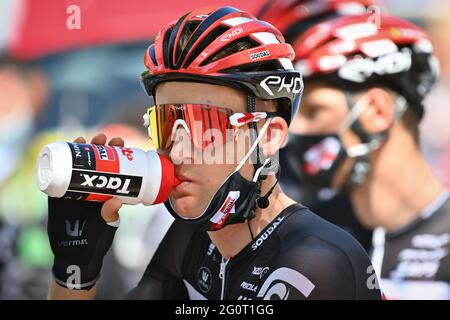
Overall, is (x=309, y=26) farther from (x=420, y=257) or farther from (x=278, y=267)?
(x=278, y=267)

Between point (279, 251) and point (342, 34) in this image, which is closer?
point (279, 251)

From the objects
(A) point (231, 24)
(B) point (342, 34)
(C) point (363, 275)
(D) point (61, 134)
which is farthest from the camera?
(D) point (61, 134)

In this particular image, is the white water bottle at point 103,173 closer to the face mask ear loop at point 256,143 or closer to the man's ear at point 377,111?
the face mask ear loop at point 256,143

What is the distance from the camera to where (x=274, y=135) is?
335 cm

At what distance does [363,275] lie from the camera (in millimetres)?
3061

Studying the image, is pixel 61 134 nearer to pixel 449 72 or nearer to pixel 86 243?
pixel 449 72

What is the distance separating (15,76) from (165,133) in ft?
16.7

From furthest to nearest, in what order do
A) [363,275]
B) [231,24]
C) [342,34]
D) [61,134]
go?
[61,134] → [342,34] → [231,24] → [363,275]

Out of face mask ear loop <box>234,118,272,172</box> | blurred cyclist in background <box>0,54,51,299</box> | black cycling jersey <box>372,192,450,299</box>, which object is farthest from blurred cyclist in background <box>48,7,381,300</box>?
blurred cyclist in background <box>0,54,51,299</box>

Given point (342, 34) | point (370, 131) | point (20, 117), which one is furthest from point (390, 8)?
point (20, 117)

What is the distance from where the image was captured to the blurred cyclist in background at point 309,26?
6.50 m

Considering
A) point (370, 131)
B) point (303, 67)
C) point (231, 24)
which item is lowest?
point (370, 131)

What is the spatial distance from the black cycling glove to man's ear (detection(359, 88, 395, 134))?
351 centimetres

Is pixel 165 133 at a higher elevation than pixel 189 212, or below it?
higher
